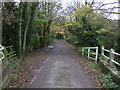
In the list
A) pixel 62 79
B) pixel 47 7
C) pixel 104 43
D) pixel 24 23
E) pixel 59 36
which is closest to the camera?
pixel 62 79

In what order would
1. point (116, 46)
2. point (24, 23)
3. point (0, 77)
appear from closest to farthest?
point (0, 77) < point (116, 46) < point (24, 23)

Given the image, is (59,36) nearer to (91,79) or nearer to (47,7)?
(47,7)

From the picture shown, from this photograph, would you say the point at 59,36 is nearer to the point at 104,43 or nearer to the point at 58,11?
the point at 58,11

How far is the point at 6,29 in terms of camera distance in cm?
1201

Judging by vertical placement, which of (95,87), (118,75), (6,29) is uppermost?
(6,29)

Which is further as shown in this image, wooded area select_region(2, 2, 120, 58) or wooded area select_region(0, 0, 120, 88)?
wooded area select_region(2, 2, 120, 58)

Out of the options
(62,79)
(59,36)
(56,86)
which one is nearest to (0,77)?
(56,86)

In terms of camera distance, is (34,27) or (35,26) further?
(35,26)

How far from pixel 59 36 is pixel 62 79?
210 ft

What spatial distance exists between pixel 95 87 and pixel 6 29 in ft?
30.1

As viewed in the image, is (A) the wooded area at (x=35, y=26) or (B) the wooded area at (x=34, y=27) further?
(B) the wooded area at (x=34, y=27)

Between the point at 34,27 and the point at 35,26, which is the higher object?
the point at 35,26

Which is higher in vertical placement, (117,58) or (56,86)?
(117,58)

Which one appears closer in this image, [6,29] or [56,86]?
[56,86]
